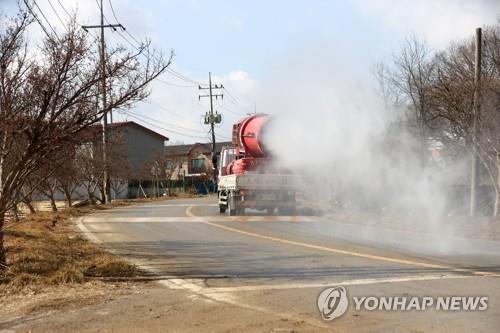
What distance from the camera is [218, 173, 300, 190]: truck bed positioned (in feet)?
68.3

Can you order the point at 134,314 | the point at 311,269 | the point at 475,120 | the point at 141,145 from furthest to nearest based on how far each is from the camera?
the point at 141,145 → the point at 475,120 → the point at 311,269 → the point at 134,314

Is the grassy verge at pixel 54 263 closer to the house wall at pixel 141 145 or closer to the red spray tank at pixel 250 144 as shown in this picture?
the red spray tank at pixel 250 144

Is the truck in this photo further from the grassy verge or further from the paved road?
the grassy verge

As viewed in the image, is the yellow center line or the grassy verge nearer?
the grassy verge

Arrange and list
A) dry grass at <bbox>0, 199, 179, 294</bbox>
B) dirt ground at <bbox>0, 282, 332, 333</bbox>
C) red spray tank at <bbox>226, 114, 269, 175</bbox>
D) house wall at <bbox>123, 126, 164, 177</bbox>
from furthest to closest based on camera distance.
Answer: house wall at <bbox>123, 126, 164, 177</bbox>
red spray tank at <bbox>226, 114, 269, 175</bbox>
dry grass at <bbox>0, 199, 179, 294</bbox>
dirt ground at <bbox>0, 282, 332, 333</bbox>

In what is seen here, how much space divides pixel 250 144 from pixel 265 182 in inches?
67.6

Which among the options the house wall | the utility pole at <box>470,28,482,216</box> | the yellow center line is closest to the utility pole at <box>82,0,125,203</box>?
the yellow center line

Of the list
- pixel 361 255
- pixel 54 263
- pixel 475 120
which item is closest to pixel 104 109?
pixel 54 263

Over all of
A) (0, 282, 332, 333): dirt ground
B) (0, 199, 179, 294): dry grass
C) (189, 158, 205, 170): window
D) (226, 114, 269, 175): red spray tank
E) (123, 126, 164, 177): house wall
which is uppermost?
(123, 126, 164, 177): house wall

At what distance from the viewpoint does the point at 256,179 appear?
20812mm

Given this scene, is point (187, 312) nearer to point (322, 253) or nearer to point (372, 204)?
point (322, 253)

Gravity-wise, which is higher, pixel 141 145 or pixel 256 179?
pixel 141 145

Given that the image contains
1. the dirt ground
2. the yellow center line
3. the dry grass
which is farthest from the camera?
the yellow center line

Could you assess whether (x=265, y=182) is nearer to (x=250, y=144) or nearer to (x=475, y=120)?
(x=250, y=144)
